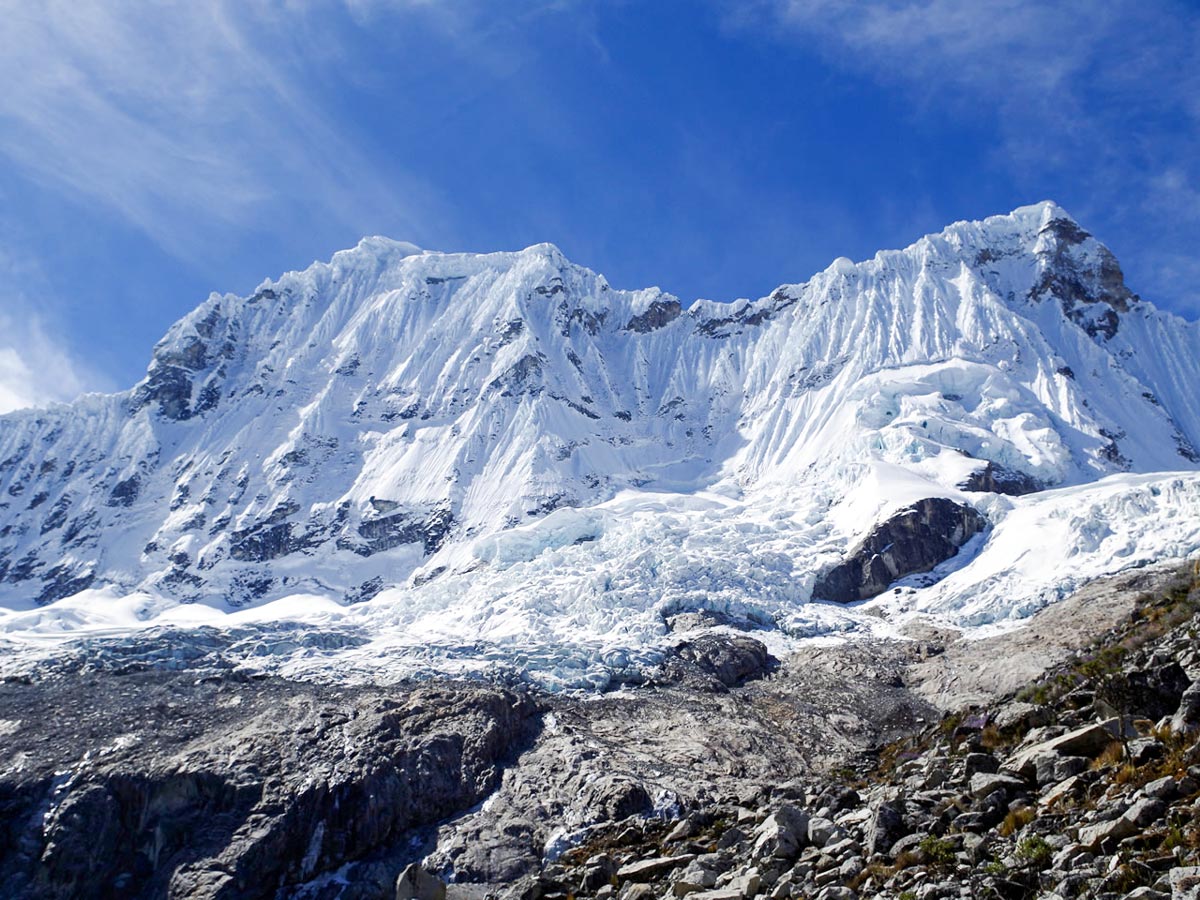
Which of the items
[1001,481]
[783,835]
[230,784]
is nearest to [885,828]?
[783,835]

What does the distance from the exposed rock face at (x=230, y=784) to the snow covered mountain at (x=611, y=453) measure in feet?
57.7

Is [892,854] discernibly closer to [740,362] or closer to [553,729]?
[553,729]

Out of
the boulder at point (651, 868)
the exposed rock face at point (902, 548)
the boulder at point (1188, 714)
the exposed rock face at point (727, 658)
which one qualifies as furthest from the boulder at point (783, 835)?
the exposed rock face at point (902, 548)

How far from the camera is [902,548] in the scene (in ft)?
283

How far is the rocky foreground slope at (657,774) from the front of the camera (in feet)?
48.0

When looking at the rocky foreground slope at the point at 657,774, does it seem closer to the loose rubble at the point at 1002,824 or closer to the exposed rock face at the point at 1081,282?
the loose rubble at the point at 1002,824

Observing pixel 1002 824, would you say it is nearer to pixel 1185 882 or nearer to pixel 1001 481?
pixel 1185 882

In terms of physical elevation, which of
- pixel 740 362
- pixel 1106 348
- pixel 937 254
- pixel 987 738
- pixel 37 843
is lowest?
pixel 987 738

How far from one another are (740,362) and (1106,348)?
186 feet

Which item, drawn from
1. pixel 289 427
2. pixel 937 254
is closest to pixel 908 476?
pixel 937 254

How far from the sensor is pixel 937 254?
543ft

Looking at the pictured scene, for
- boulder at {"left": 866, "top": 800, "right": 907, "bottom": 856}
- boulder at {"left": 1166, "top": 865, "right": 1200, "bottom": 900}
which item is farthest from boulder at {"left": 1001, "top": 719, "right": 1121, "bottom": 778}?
boulder at {"left": 1166, "top": 865, "right": 1200, "bottom": 900}

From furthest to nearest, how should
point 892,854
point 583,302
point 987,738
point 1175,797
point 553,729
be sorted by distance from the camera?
point 583,302 < point 553,729 < point 987,738 < point 892,854 < point 1175,797

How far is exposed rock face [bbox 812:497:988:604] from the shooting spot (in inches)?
3337
